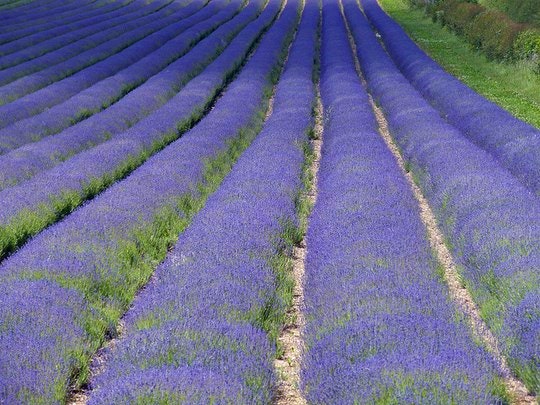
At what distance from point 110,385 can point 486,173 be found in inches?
241

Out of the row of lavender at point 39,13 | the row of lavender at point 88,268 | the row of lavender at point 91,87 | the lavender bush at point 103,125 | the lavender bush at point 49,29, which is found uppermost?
the row of lavender at point 88,268

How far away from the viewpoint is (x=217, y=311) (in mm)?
5676

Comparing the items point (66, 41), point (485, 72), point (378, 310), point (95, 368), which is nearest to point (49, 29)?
point (66, 41)

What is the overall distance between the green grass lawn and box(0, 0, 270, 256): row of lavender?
6576 millimetres

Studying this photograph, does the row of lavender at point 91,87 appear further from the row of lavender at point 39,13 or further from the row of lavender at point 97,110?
the row of lavender at point 39,13

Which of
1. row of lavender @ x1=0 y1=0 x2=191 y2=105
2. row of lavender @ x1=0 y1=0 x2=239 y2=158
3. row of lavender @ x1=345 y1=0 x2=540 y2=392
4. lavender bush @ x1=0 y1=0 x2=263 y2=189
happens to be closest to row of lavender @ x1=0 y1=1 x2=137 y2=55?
row of lavender @ x1=0 y1=0 x2=191 y2=105

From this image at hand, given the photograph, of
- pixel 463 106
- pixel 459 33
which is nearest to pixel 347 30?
pixel 459 33

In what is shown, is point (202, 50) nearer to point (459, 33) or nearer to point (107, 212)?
point (459, 33)

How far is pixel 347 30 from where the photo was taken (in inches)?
1297

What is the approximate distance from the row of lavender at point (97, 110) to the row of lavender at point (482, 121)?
5.99 metres

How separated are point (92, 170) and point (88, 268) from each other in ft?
13.9

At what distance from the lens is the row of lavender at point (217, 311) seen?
4457 millimetres

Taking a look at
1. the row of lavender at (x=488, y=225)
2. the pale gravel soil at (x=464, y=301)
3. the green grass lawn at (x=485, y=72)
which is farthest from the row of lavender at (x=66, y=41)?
the pale gravel soil at (x=464, y=301)

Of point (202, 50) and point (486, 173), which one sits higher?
point (486, 173)
